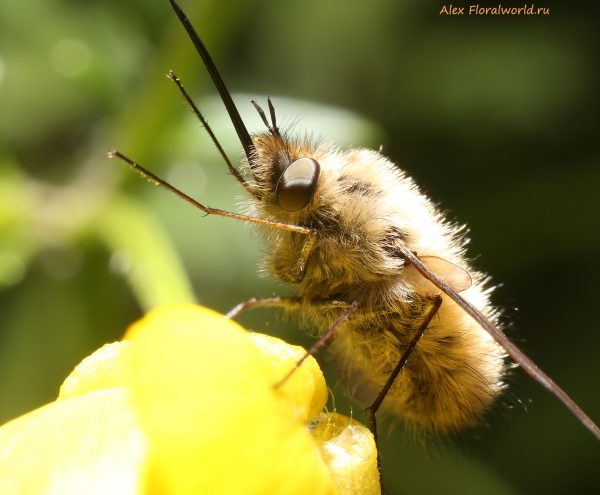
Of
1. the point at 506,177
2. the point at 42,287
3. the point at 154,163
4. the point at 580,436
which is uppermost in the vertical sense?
the point at 506,177

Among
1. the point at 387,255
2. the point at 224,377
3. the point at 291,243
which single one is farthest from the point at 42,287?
the point at 224,377

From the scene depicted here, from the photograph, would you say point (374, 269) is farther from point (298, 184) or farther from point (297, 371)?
point (297, 371)

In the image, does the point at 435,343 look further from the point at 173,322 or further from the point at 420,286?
the point at 173,322

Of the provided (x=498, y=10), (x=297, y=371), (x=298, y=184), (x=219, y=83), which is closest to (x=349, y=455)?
(x=297, y=371)

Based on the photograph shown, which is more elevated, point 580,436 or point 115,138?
point 115,138

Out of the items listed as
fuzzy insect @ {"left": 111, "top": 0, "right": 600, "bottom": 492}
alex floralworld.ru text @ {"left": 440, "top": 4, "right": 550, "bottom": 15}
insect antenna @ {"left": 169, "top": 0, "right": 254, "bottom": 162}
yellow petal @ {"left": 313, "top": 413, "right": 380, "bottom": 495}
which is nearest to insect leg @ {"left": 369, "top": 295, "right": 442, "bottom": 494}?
fuzzy insect @ {"left": 111, "top": 0, "right": 600, "bottom": 492}

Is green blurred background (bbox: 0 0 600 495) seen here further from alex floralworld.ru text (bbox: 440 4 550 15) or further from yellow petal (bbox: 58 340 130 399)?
yellow petal (bbox: 58 340 130 399)

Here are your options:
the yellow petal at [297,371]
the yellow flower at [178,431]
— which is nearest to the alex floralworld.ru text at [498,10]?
the yellow petal at [297,371]
